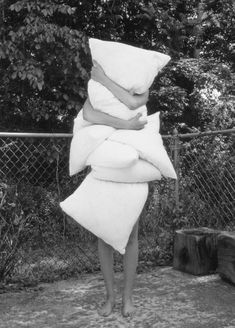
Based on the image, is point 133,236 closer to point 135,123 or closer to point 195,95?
point 135,123

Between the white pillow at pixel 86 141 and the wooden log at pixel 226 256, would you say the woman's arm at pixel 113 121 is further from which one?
the wooden log at pixel 226 256

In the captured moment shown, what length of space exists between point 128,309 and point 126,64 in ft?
5.17

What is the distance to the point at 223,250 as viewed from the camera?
3.85m

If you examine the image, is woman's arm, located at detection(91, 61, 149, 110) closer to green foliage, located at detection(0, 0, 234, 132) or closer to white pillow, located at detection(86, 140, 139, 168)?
white pillow, located at detection(86, 140, 139, 168)

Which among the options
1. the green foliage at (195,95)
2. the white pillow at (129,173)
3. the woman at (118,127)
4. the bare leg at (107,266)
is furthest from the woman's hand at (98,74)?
the green foliage at (195,95)

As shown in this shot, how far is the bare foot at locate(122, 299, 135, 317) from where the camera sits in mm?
3126

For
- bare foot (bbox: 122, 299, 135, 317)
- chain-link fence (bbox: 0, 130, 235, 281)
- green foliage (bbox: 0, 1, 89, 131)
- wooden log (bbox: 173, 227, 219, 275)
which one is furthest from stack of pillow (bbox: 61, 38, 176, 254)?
green foliage (bbox: 0, 1, 89, 131)

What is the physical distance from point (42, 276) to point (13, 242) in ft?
1.28

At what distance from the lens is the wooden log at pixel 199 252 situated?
4.04 m

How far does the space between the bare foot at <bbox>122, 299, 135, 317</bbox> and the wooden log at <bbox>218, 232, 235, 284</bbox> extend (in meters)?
0.96

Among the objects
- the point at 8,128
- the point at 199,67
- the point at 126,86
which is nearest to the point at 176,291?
the point at 126,86

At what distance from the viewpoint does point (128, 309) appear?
3.14m

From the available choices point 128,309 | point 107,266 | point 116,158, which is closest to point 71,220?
point 107,266

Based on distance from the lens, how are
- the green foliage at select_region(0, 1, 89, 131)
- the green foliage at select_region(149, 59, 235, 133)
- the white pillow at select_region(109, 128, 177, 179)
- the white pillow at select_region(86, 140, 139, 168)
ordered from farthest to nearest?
the green foliage at select_region(149, 59, 235, 133) < the green foliage at select_region(0, 1, 89, 131) < the white pillow at select_region(109, 128, 177, 179) < the white pillow at select_region(86, 140, 139, 168)
